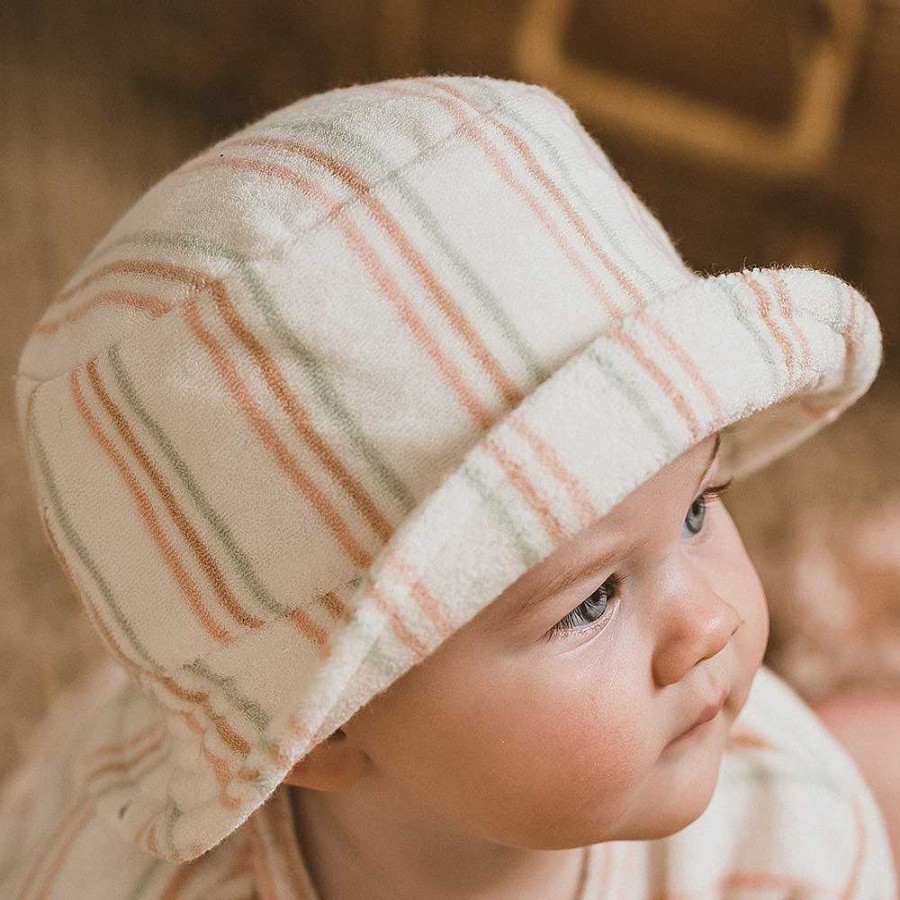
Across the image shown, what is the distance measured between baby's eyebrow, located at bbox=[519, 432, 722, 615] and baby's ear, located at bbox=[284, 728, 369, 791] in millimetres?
132

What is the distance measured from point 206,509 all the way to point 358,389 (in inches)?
3.5

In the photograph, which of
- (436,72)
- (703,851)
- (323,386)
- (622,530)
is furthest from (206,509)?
(436,72)

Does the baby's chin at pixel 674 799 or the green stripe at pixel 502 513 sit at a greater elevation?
the green stripe at pixel 502 513

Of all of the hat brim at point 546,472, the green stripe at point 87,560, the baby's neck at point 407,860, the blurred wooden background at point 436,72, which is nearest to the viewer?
the hat brim at point 546,472

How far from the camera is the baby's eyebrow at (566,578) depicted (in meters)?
0.53

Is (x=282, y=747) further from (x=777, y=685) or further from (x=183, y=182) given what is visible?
(x=777, y=685)

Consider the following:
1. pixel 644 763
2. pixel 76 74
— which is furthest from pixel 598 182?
pixel 76 74

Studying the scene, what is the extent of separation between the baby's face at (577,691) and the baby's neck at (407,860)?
0.09 m

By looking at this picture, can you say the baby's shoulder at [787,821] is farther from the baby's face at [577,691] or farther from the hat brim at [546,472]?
the hat brim at [546,472]

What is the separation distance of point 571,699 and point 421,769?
0.27 feet

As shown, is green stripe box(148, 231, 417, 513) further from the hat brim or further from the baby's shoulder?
the baby's shoulder

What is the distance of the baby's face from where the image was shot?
0.54 m

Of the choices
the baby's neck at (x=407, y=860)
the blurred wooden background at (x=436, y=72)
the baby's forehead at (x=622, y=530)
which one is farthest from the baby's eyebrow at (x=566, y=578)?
the blurred wooden background at (x=436, y=72)

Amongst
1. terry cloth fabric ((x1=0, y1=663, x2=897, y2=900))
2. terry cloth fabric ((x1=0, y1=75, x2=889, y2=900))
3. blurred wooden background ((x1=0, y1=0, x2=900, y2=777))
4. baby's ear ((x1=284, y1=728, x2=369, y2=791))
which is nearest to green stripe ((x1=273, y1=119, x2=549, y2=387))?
terry cloth fabric ((x1=0, y1=75, x2=889, y2=900))
